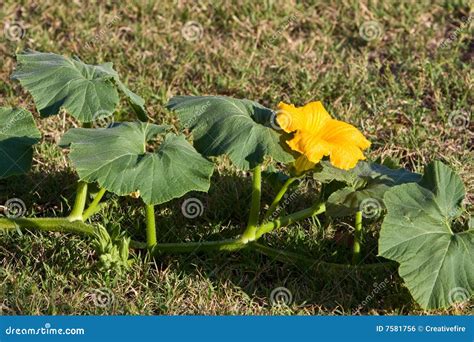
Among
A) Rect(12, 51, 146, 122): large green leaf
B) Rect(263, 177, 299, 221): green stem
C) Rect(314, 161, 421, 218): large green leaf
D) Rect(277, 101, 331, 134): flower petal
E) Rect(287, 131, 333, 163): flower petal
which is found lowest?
Rect(263, 177, 299, 221): green stem

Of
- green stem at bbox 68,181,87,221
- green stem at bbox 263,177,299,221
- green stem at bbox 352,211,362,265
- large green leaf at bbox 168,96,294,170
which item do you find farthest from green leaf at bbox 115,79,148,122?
green stem at bbox 352,211,362,265

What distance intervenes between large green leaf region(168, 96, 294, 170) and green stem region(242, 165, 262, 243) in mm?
200

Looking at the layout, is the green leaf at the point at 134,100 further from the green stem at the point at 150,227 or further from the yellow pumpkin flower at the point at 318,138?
the yellow pumpkin flower at the point at 318,138

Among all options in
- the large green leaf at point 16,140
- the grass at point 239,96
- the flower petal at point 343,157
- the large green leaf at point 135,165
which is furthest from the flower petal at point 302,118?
the large green leaf at point 16,140

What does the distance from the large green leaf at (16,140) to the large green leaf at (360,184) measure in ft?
4.04

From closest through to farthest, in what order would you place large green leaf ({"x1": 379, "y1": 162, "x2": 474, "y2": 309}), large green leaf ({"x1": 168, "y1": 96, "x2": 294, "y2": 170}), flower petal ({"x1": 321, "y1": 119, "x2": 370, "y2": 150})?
large green leaf ({"x1": 379, "y1": 162, "x2": 474, "y2": 309}), large green leaf ({"x1": 168, "y1": 96, "x2": 294, "y2": 170}), flower petal ({"x1": 321, "y1": 119, "x2": 370, "y2": 150})

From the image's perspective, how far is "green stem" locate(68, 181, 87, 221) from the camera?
13.7ft

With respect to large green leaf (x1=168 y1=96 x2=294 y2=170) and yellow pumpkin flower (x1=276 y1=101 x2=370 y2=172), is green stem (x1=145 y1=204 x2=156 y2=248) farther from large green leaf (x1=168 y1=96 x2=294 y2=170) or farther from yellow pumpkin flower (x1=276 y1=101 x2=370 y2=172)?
yellow pumpkin flower (x1=276 y1=101 x2=370 y2=172)

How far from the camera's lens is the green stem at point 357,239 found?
4160 millimetres

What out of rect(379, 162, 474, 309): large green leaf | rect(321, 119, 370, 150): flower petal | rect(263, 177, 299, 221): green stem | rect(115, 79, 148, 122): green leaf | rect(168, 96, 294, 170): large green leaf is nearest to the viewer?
rect(379, 162, 474, 309): large green leaf

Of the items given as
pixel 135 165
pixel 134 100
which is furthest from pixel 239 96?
pixel 135 165

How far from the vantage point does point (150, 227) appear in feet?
13.7

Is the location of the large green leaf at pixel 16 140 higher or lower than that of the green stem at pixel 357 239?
higher

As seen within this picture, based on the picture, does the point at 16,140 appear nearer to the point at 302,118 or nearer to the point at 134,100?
the point at 134,100
